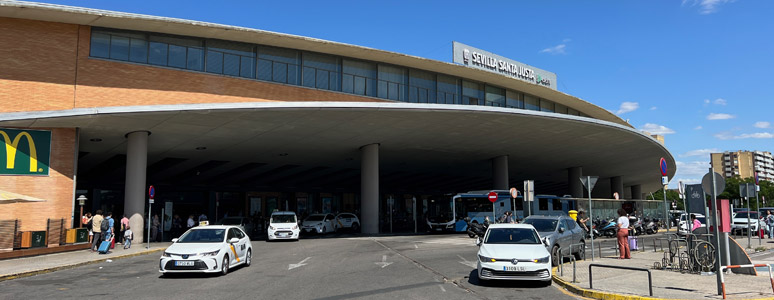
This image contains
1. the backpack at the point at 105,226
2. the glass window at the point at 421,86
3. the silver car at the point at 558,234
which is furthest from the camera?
the glass window at the point at 421,86

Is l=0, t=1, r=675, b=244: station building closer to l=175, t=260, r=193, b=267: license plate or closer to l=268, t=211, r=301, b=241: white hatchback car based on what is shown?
l=268, t=211, r=301, b=241: white hatchback car

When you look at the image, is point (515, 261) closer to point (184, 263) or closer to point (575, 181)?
point (184, 263)

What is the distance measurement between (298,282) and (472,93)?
26.0 meters

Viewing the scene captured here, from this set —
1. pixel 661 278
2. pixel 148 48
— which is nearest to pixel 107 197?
pixel 148 48

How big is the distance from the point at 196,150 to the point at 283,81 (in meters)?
9.73

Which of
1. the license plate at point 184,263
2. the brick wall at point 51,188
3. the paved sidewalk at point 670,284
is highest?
the brick wall at point 51,188

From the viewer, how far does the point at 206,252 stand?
42.0 ft

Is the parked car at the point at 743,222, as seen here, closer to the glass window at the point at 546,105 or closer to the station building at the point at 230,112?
the station building at the point at 230,112

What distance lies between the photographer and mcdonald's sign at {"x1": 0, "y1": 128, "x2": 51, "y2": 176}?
20.8 meters

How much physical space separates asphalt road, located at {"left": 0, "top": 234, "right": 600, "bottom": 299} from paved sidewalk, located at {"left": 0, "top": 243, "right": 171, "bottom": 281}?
47cm

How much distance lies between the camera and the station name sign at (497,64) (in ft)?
120

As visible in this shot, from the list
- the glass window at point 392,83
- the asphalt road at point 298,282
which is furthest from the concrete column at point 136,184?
the glass window at point 392,83

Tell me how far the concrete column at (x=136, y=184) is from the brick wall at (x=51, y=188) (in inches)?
113

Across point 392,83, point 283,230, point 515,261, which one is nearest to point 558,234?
point 515,261
